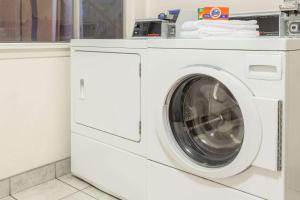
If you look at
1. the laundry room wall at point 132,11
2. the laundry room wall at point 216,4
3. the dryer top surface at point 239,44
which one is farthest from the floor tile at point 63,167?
the laundry room wall at point 216,4

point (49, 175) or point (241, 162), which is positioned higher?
point (241, 162)

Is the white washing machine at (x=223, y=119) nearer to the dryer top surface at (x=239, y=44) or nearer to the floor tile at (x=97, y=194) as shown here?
the dryer top surface at (x=239, y=44)

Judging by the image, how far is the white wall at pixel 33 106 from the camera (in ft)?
6.79

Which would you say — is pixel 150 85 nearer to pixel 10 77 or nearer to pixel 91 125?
pixel 91 125

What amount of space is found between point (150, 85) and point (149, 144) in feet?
1.07

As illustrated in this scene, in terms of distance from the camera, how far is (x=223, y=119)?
1558mm

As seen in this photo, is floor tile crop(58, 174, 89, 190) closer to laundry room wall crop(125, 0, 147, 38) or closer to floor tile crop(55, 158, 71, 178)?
floor tile crop(55, 158, 71, 178)

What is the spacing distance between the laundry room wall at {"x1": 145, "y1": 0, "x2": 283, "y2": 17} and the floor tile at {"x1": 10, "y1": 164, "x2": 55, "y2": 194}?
1499mm

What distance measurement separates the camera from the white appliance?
73.4 inches

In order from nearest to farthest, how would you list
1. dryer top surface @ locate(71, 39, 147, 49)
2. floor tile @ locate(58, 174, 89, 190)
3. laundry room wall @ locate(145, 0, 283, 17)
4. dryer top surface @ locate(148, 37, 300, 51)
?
dryer top surface @ locate(148, 37, 300, 51), dryer top surface @ locate(71, 39, 147, 49), laundry room wall @ locate(145, 0, 283, 17), floor tile @ locate(58, 174, 89, 190)

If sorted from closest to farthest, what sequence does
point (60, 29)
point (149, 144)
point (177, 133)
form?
1. point (177, 133)
2. point (149, 144)
3. point (60, 29)

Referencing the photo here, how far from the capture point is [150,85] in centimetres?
174

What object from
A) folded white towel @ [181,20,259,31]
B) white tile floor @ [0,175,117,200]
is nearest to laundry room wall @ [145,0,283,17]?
folded white towel @ [181,20,259,31]

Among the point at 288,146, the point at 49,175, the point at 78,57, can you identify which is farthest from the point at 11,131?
the point at 288,146
